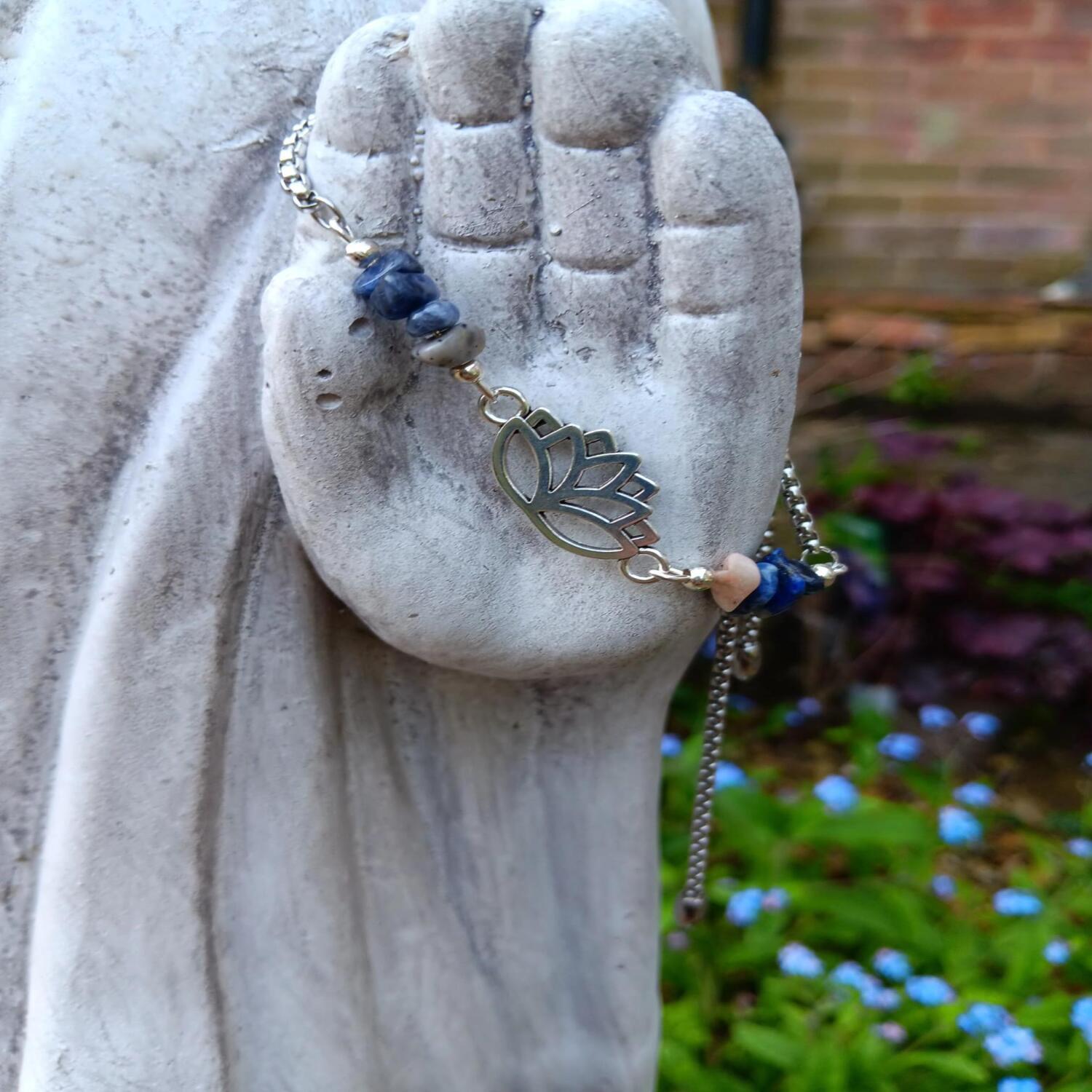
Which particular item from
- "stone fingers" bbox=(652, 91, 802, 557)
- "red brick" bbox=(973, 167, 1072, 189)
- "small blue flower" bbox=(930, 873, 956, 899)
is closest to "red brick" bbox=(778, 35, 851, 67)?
"red brick" bbox=(973, 167, 1072, 189)

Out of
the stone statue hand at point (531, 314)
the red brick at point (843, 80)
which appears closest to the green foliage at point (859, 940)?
the stone statue hand at point (531, 314)

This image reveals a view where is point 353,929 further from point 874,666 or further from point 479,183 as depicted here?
point 874,666

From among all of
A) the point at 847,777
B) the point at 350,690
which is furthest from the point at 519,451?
the point at 847,777

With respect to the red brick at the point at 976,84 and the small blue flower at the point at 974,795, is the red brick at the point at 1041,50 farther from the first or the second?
the small blue flower at the point at 974,795

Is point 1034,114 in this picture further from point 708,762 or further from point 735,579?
point 735,579

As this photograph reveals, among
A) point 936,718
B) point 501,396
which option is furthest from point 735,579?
point 936,718
